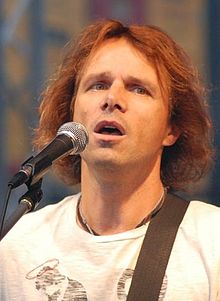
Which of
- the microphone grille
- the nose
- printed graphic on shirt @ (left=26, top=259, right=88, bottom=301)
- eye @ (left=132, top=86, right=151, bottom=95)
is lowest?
printed graphic on shirt @ (left=26, top=259, right=88, bottom=301)

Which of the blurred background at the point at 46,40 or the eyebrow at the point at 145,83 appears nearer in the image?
the eyebrow at the point at 145,83

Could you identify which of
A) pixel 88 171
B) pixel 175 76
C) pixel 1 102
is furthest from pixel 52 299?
pixel 1 102

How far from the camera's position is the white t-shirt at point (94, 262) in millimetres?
2031

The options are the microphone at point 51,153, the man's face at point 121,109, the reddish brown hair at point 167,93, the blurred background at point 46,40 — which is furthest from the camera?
the blurred background at point 46,40

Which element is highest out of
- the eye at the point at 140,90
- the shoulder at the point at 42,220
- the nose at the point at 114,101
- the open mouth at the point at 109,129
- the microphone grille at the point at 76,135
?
the eye at the point at 140,90

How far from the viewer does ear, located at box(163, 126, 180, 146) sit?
236cm

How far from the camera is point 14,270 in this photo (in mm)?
2254

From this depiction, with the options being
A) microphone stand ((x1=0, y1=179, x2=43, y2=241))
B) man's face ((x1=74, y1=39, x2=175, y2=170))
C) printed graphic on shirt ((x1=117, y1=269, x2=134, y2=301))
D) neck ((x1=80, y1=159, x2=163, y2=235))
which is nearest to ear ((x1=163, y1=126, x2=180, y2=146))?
man's face ((x1=74, y1=39, x2=175, y2=170))

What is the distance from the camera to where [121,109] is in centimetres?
214

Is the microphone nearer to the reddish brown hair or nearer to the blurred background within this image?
the reddish brown hair

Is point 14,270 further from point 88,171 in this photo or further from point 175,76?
point 175,76

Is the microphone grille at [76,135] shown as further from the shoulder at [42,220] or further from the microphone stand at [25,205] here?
the shoulder at [42,220]

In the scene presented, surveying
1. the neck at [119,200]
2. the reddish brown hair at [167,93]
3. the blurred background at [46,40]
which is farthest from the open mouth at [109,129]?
the blurred background at [46,40]

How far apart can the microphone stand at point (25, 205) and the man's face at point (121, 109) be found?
36cm
